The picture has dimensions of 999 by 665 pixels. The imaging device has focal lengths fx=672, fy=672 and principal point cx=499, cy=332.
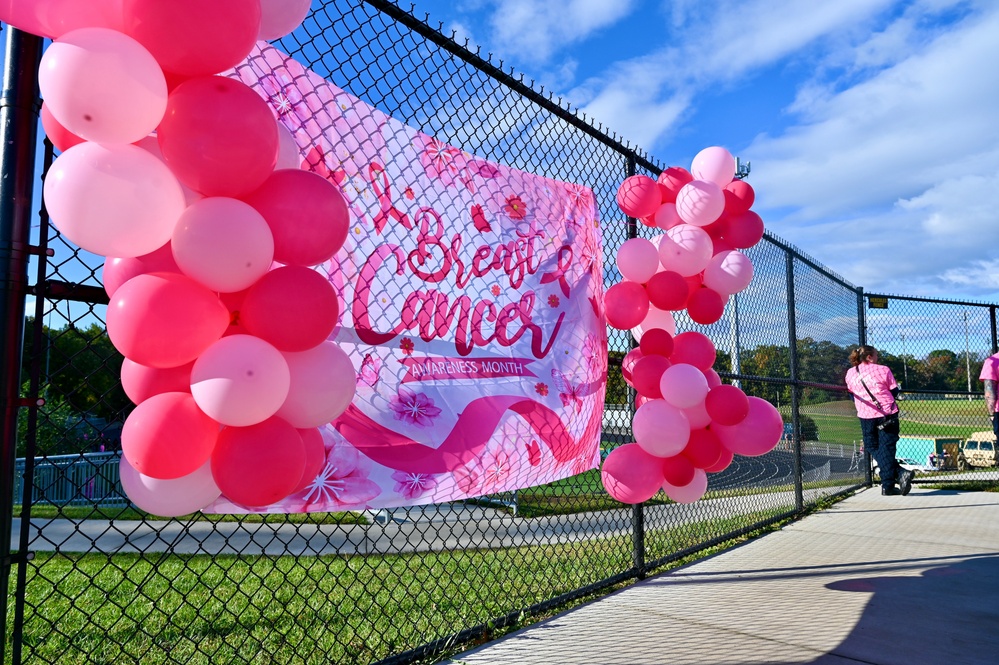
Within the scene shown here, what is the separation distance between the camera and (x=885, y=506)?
24.9ft

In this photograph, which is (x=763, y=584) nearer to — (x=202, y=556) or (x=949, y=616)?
(x=949, y=616)

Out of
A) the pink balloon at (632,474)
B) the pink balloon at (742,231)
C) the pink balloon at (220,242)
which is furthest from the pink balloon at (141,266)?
the pink balloon at (742,231)

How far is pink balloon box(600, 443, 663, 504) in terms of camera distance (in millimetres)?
3629

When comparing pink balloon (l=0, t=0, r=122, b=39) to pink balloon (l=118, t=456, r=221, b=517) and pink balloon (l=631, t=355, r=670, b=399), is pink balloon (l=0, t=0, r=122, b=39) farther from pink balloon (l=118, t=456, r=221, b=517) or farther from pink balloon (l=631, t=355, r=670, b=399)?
pink balloon (l=631, t=355, r=670, b=399)

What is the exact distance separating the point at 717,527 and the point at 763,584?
1.90 metres

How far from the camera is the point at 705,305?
3.99m

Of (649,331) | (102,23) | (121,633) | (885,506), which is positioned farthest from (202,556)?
(885,506)

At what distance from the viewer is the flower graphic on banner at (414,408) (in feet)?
9.31

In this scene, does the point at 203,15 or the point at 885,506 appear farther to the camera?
the point at 885,506

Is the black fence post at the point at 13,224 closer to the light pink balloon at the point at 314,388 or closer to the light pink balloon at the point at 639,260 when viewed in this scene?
the light pink balloon at the point at 314,388

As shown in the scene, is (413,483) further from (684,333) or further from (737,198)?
(737,198)

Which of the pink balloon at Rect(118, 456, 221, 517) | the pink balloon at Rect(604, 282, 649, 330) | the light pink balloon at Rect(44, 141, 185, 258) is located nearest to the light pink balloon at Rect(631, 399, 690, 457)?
the pink balloon at Rect(604, 282, 649, 330)

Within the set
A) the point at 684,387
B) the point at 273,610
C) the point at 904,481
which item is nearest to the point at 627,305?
the point at 684,387

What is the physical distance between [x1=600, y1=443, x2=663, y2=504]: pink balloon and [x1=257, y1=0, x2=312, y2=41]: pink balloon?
8.55ft
